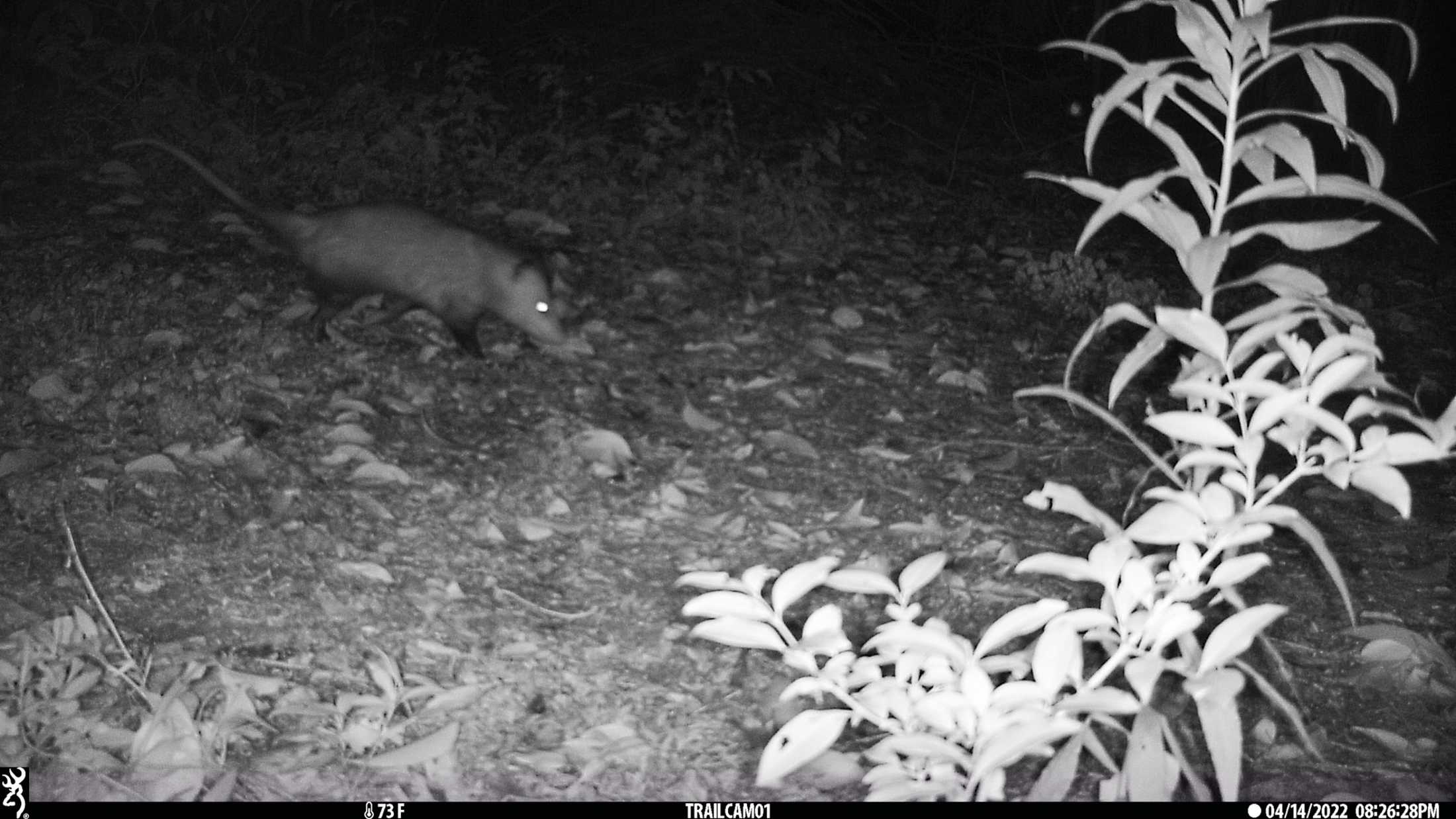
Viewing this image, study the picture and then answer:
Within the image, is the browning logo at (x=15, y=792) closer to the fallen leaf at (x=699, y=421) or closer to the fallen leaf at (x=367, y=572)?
the fallen leaf at (x=367, y=572)

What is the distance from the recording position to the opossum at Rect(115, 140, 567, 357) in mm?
3898

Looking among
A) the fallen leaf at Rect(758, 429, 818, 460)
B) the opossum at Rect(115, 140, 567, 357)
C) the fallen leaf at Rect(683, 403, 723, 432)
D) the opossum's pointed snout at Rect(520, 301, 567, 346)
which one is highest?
the opossum at Rect(115, 140, 567, 357)

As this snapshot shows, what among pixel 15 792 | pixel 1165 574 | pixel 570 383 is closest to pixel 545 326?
pixel 570 383

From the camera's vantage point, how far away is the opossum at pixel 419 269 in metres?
3.90

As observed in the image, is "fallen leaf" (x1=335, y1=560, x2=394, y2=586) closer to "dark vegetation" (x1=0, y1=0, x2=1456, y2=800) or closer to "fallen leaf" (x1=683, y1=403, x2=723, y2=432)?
"dark vegetation" (x1=0, y1=0, x2=1456, y2=800)

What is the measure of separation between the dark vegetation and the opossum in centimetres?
13

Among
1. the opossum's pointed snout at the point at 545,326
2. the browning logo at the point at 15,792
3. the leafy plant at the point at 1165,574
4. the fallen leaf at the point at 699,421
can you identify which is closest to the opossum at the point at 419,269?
the opossum's pointed snout at the point at 545,326

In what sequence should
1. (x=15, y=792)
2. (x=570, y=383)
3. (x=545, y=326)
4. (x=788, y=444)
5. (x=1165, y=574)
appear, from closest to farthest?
(x=1165, y=574)
(x=15, y=792)
(x=788, y=444)
(x=570, y=383)
(x=545, y=326)

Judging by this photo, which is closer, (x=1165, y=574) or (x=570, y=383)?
(x=1165, y=574)

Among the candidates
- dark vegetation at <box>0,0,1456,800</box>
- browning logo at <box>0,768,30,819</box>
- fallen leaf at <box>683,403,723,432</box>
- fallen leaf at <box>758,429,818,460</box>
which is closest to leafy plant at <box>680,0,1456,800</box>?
dark vegetation at <box>0,0,1456,800</box>

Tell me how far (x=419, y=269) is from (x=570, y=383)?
69 centimetres

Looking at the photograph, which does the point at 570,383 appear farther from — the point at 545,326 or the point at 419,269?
the point at 419,269

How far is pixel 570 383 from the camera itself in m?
3.71

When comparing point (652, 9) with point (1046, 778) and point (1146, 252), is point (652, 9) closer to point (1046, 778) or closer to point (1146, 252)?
point (1146, 252)
